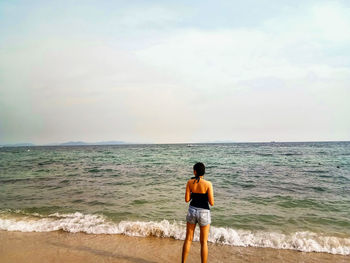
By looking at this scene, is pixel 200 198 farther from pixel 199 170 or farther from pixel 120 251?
pixel 120 251

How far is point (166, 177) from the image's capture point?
17375mm

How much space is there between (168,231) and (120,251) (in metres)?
1.60

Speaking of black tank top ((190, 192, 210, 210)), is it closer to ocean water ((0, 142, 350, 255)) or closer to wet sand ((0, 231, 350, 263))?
wet sand ((0, 231, 350, 263))

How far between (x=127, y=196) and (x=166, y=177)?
18.7 ft

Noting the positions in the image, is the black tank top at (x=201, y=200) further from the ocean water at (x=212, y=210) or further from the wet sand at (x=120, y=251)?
the ocean water at (x=212, y=210)

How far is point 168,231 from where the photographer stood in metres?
7.23

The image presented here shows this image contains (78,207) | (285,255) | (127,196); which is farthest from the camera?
(127,196)

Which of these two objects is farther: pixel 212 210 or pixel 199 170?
pixel 212 210

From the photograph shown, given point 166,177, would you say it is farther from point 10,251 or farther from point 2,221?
point 10,251

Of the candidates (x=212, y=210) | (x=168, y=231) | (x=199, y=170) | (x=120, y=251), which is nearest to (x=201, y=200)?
(x=199, y=170)

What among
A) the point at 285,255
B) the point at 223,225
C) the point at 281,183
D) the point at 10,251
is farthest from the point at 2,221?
the point at 281,183

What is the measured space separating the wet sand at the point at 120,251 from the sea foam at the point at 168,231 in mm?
277

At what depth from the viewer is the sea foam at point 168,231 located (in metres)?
6.42

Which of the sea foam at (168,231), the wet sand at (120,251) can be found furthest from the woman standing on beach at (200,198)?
the sea foam at (168,231)
